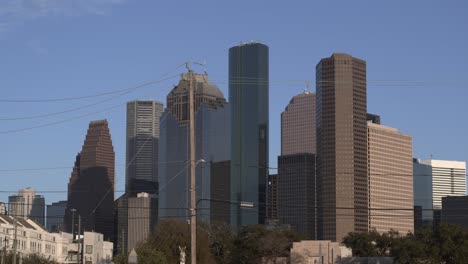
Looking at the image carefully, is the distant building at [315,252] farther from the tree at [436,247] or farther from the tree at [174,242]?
the tree at [174,242]

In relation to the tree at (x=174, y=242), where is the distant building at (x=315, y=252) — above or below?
below

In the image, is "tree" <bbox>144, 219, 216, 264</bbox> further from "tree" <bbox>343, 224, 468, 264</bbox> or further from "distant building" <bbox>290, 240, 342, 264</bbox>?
"distant building" <bbox>290, 240, 342, 264</bbox>

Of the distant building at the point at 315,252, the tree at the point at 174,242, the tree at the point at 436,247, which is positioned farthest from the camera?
the distant building at the point at 315,252

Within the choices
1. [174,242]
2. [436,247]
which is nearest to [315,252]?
[436,247]

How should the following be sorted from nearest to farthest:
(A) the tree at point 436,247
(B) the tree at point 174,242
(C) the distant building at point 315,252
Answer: (B) the tree at point 174,242 < (A) the tree at point 436,247 < (C) the distant building at point 315,252

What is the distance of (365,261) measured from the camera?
14312cm


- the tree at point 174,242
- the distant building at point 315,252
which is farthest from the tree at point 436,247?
the tree at point 174,242

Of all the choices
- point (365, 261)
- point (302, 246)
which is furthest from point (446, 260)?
point (302, 246)

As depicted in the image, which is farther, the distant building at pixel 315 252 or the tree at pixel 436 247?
the distant building at pixel 315 252

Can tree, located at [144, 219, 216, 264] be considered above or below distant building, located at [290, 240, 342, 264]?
above

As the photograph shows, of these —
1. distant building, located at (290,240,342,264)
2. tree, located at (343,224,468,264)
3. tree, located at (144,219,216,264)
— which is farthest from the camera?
distant building, located at (290,240,342,264)

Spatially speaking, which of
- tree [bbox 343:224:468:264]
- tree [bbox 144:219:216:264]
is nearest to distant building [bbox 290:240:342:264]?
tree [bbox 343:224:468:264]

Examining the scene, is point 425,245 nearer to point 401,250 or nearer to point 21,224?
point 401,250

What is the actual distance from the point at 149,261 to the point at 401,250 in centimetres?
4708
